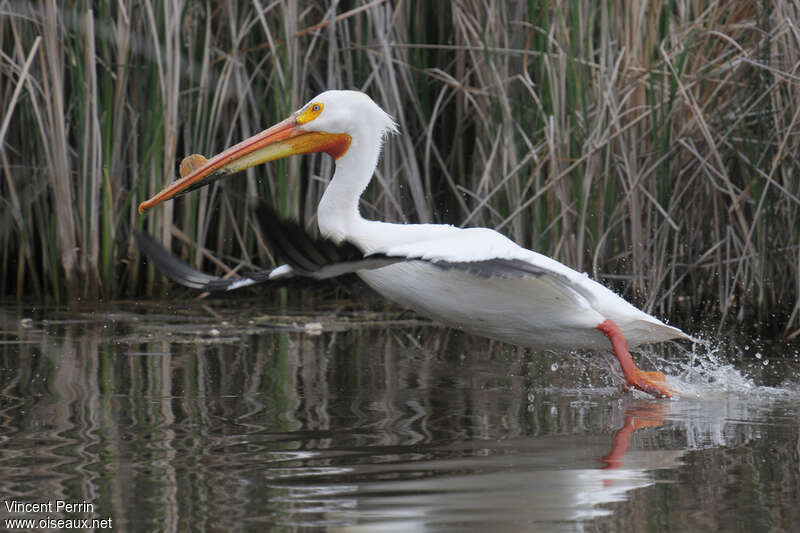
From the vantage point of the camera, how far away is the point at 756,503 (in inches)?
113

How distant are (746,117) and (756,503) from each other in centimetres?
381

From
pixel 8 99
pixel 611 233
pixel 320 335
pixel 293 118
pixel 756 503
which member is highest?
pixel 8 99

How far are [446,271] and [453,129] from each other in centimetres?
315

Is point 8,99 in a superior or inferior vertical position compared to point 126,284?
superior

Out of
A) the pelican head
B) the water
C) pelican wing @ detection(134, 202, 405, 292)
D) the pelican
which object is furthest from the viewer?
the pelican head

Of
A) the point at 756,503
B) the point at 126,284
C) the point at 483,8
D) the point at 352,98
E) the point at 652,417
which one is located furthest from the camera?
the point at 126,284

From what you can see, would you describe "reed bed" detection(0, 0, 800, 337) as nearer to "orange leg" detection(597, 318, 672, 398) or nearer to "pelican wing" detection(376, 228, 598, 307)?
"orange leg" detection(597, 318, 672, 398)

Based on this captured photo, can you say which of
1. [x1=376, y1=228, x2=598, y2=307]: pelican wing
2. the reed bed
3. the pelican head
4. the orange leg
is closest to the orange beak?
the pelican head

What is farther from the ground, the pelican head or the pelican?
the pelican head

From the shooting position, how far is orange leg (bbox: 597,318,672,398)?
4.68 metres

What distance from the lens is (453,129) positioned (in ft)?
24.8

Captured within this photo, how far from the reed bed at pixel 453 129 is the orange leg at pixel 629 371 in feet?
4.45

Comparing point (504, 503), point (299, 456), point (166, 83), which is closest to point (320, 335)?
point (166, 83)

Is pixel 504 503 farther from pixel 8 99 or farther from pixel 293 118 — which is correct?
pixel 8 99
